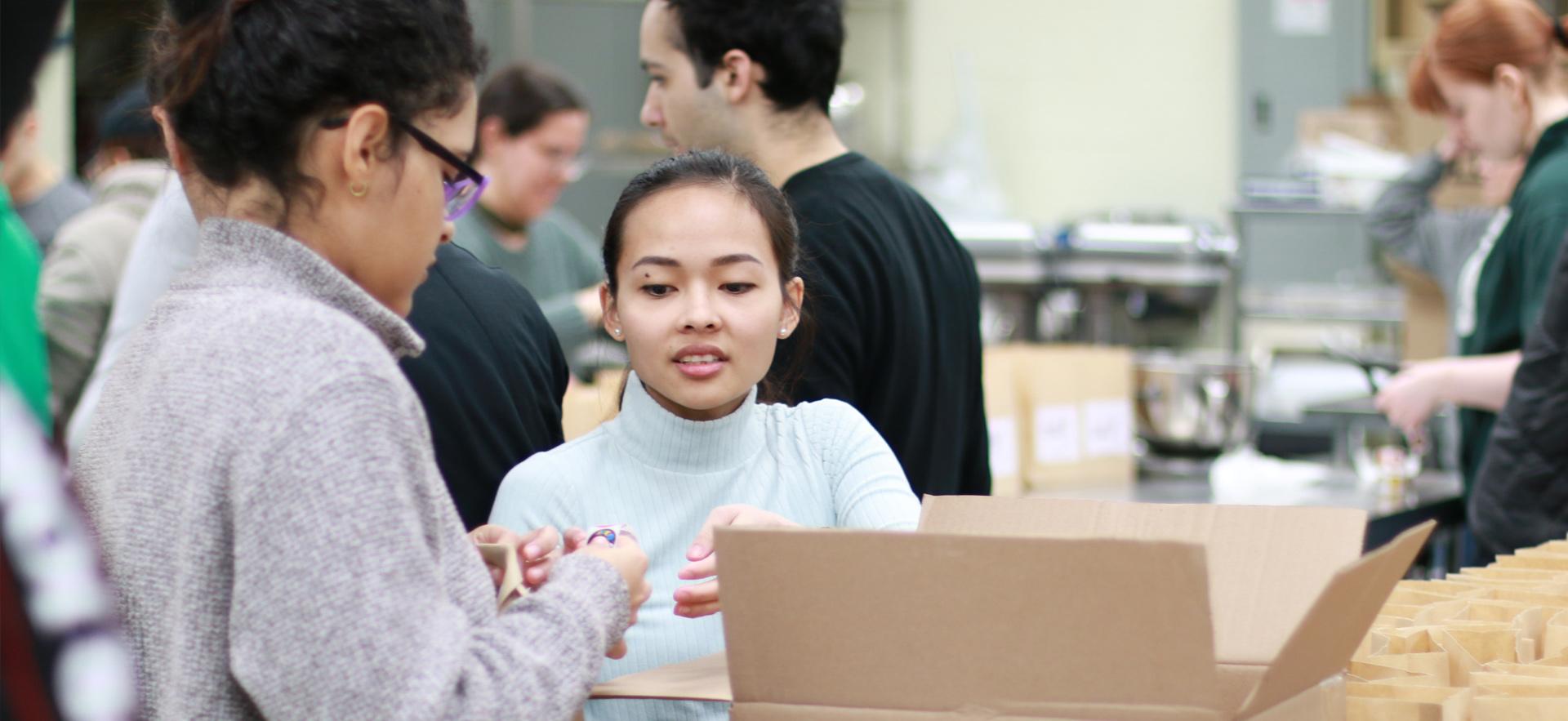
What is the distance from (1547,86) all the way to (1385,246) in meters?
1.09

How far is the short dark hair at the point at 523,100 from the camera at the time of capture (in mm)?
3391

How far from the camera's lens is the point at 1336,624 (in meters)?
0.95

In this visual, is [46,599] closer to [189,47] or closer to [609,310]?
[189,47]

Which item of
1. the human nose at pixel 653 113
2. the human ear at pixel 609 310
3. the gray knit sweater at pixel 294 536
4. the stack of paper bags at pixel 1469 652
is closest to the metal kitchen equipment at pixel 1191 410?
the human nose at pixel 653 113

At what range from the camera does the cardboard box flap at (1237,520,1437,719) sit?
0.91 metres

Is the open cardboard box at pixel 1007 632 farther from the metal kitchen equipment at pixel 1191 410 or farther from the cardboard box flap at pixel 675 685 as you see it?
the metal kitchen equipment at pixel 1191 410

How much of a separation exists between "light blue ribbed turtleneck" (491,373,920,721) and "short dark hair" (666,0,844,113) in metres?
0.61

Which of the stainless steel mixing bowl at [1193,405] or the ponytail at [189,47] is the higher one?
the ponytail at [189,47]

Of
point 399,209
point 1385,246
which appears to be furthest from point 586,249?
point 399,209

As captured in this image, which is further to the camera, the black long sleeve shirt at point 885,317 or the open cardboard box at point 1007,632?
the black long sleeve shirt at point 885,317

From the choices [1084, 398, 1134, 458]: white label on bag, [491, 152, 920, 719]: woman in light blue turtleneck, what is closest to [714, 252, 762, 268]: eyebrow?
[491, 152, 920, 719]: woman in light blue turtleneck

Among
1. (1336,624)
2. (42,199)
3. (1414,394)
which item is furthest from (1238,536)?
(42,199)

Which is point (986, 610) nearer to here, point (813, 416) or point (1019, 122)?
point (813, 416)

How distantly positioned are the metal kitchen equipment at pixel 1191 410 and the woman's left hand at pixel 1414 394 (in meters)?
0.48
